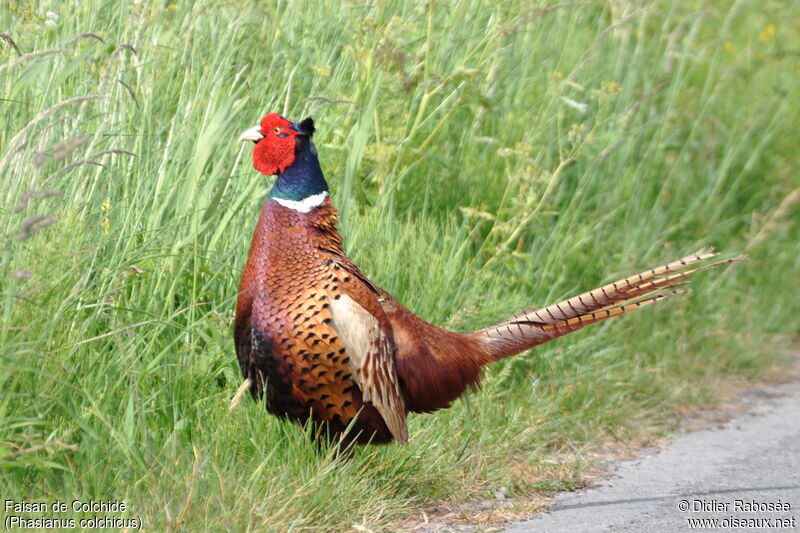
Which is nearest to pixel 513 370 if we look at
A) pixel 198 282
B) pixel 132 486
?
pixel 198 282

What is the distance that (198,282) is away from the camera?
14.2ft

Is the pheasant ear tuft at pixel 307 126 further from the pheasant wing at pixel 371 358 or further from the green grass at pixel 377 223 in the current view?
the pheasant wing at pixel 371 358

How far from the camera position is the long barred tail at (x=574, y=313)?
164 inches

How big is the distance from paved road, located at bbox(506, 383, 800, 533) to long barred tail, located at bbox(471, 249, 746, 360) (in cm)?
61

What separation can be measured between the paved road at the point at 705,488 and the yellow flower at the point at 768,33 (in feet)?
12.2

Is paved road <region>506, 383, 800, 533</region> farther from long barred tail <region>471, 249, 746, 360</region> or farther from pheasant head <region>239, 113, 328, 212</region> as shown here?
pheasant head <region>239, 113, 328, 212</region>

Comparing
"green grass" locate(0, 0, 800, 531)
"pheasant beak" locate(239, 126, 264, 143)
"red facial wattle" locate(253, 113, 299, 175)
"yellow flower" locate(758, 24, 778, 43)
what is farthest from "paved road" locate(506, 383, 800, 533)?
"yellow flower" locate(758, 24, 778, 43)

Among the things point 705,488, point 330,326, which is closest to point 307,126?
point 330,326

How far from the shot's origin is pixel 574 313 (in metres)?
4.20

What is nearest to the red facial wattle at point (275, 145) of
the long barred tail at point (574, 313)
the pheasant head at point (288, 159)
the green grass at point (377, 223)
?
the pheasant head at point (288, 159)

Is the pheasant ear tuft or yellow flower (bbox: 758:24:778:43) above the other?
yellow flower (bbox: 758:24:778:43)

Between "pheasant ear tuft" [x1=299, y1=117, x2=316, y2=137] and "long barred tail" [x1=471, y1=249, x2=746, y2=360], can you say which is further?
"long barred tail" [x1=471, y1=249, x2=746, y2=360]

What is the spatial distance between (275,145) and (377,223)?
104 cm

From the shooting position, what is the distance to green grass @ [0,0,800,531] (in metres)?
3.47
